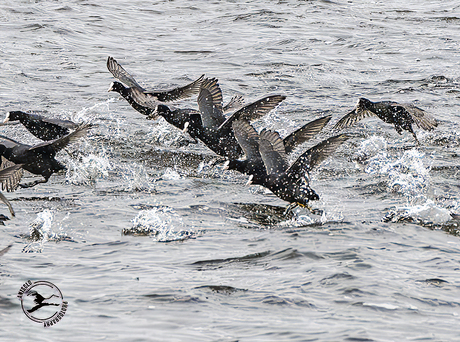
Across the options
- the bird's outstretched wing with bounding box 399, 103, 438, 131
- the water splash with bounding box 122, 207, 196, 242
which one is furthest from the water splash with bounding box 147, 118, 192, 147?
the bird's outstretched wing with bounding box 399, 103, 438, 131

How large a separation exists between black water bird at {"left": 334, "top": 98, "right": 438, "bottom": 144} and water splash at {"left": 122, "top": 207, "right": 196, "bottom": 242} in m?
3.73

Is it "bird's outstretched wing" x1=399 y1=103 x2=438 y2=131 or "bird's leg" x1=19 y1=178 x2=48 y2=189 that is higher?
"bird's outstretched wing" x1=399 y1=103 x2=438 y2=131

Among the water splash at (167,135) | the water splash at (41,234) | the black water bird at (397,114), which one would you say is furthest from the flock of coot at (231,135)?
the water splash at (167,135)

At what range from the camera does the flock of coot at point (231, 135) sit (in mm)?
7312

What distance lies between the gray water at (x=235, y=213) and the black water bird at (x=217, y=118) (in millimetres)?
416

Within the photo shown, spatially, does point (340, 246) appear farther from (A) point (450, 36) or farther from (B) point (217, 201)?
(A) point (450, 36)

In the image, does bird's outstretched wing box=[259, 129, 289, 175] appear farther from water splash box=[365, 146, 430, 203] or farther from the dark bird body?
water splash box=[365, 146, 430, 203]

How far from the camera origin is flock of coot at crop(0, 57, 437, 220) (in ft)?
24.0

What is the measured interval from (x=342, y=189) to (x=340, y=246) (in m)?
2.13

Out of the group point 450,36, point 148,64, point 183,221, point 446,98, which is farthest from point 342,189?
point 450,36

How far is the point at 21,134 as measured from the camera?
1034 centimetres

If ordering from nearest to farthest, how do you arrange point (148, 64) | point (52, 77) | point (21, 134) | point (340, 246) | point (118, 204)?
point (340, 246) < point (118, 204) < point (21, 134) < point (52, 77) < point (148, 64)

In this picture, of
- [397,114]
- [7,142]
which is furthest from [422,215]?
[7,142]

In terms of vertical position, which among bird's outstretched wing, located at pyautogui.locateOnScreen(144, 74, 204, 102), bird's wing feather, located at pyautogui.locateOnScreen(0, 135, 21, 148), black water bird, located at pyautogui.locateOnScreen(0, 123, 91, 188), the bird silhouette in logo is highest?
bird's outstretched wing, located at pyautogui.locateOnScreen(144, 74, 204, 102)
